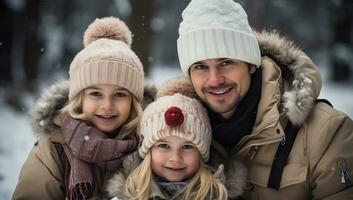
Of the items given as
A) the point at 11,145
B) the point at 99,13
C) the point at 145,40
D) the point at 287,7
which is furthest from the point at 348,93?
the point at 99,13

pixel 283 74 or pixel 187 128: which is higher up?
pixel 283 74

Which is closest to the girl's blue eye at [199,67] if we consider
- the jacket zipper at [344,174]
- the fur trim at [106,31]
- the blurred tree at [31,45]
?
the fur trim at [106,31]

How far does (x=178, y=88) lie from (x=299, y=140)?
0.92 metres

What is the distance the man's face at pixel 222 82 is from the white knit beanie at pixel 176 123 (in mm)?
107

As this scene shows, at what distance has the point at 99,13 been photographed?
22703 mm

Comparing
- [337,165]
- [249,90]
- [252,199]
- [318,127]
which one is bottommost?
[252,199]

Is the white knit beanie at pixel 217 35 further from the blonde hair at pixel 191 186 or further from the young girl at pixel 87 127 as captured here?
the blonde hair at pixel 191 186

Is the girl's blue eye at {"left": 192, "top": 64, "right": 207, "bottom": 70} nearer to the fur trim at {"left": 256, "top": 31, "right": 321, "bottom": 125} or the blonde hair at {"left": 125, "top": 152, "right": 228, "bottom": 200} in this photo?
the fur trim at {"left": 256, "top": 31, "right": 321, "bottom": 125}

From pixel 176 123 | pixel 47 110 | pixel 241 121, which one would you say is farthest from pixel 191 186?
pixel 47 110

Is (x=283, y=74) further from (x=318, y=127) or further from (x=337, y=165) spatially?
(x=337, y=165)

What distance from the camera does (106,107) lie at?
377cm

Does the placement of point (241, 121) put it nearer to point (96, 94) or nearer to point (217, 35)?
point (217, 35)

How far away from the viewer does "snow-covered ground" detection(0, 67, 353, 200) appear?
7.16 m

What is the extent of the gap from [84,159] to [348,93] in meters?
12.7
